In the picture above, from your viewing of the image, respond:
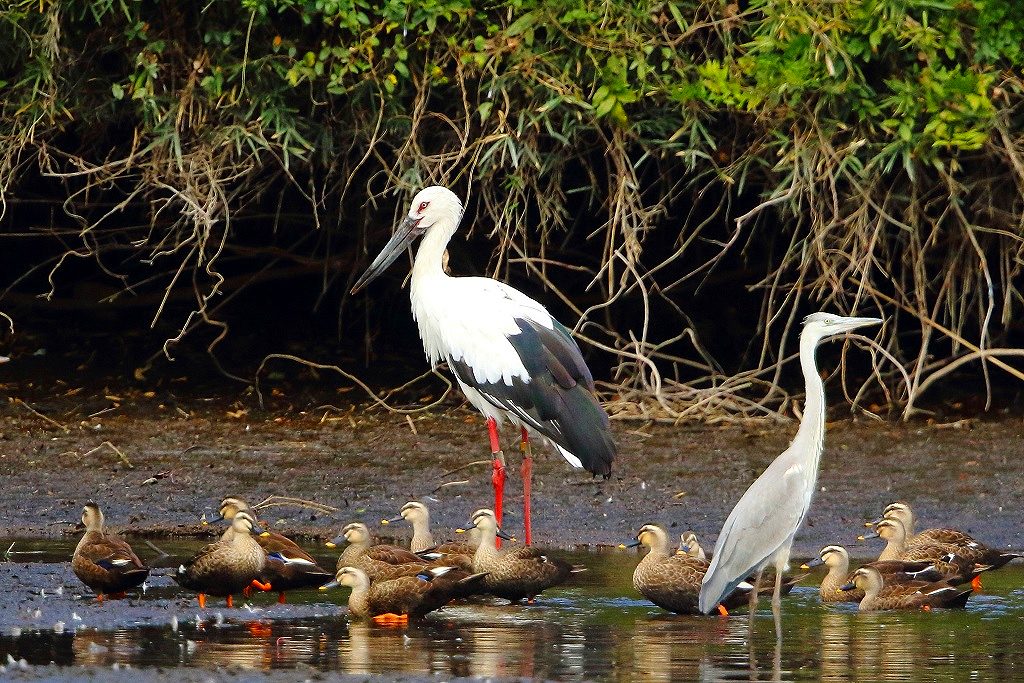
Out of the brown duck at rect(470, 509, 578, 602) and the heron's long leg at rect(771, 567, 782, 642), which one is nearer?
the heron's long leg at rect(771, 567, 782, 642)

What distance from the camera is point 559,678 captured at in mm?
5523

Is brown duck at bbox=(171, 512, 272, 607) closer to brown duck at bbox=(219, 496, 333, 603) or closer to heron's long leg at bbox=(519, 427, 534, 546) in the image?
brown duck at bbox=(219, 496, 333, 603)

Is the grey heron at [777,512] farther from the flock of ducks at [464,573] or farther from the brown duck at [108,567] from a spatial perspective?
the brown duck at [108,567]

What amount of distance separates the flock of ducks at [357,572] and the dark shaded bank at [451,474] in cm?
134

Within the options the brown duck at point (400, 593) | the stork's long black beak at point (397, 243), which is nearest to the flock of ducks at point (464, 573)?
the brown duck at point (400, 593)

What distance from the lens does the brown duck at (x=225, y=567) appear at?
689 cm

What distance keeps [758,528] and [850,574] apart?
666 millimetres

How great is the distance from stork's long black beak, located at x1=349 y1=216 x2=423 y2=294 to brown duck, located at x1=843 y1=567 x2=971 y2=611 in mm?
3368

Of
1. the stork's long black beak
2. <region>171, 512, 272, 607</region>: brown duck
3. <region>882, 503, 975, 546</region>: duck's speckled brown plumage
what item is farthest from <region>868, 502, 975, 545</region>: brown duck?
the stork's long black beak

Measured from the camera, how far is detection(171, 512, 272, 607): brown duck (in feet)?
22.6

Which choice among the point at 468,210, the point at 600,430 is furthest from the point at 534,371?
the point at 468,210

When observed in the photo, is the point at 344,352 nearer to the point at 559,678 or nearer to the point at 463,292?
the point at 463,292

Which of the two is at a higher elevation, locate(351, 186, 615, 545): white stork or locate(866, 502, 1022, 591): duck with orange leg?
locate(351, 186, 615, 545): white stork

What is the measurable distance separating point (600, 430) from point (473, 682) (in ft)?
9.27
